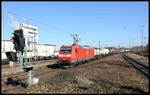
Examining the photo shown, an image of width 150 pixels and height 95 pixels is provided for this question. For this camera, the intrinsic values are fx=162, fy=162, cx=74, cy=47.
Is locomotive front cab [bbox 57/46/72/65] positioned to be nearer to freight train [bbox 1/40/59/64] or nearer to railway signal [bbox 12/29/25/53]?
freight train [bbox 1/40/59/64]

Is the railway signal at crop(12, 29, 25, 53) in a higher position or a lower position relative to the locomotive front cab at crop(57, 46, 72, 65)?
higher

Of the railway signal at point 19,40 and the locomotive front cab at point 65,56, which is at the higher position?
the railway signal at point 19,40

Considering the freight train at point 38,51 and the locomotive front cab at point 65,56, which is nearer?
the locomotive front cab at point 65,56

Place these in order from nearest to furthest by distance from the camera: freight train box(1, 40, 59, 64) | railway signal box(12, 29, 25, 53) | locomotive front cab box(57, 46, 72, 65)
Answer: railway signal box(12, 29, 25, 53)
locomotive front cab box(57, 46, 72, 65)
freight train box(1, 40, 59, 64)

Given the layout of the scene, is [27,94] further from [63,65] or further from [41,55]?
[41,55]

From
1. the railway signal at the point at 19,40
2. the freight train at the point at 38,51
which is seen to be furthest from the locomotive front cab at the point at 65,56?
the railway signal at the point at 19,40

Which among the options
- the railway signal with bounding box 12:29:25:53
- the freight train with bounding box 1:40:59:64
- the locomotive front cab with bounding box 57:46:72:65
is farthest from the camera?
the freight train with bounding box 1:40:59:64

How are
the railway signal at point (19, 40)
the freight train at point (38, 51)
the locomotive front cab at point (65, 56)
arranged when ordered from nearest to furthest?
1. the railway signal at point (19, 40)
2. the locomotive front cab at point (65, 56)
3. the freight train at point (38, 51)

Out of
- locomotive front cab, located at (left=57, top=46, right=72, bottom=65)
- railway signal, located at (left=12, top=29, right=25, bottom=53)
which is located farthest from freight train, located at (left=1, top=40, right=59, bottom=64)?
railway signal, located at (left=12, top=29, right=25, bottom=53)

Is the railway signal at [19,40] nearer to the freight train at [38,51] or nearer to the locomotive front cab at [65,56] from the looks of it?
the freight train at [38,51]

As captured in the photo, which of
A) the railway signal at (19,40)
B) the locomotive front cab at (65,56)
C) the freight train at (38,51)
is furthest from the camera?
the freight train at (38,51)

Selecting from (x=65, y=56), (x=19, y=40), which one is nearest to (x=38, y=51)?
(x=65, y=56)

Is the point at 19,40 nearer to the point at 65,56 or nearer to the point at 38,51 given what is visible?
the point at 65,56

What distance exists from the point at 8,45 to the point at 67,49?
45.0 ft
